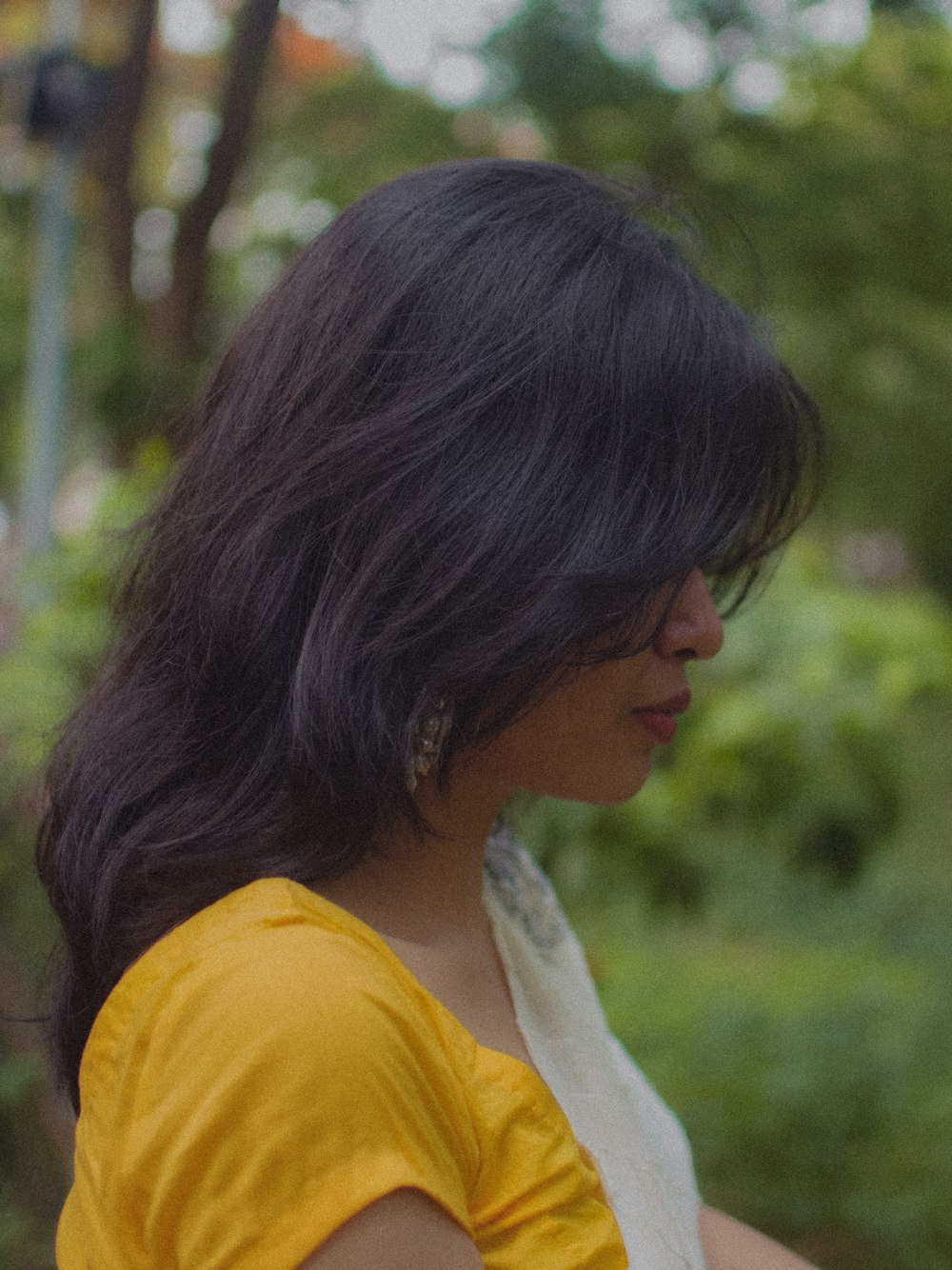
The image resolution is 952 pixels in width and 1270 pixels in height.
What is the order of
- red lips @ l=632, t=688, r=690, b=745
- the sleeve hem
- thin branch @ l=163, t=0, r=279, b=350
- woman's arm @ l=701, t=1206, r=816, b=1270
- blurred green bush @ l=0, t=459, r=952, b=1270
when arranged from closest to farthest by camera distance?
the sleeve hem
red lips @ l=632, t=688, r=690, b=745
woman's arm @ l=701, t=1206, r=816, b=1270
blurred green bush @ l=0, t=459, r=952, b=1270
thin branch @ l=163, t=0, r=279, b=350

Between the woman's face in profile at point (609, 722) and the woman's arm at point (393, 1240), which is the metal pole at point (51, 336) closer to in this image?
the woman's face in profile at point (609, 722)

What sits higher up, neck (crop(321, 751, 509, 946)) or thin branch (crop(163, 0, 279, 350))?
thin branch (crop(163, 0, 279, 350))

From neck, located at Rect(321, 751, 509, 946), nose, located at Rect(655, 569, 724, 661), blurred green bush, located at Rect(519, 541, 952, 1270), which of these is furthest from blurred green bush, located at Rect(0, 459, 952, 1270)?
nose, located at Rect(655, 569, 724, 661)

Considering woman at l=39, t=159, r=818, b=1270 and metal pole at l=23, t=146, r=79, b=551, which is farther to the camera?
metal pole at l=23, t=146, r=79, b=551

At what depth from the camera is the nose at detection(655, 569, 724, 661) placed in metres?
1.25

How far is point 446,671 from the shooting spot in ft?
3.74

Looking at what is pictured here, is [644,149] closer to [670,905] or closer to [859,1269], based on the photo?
[670,905]

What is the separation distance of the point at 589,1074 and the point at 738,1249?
0.32 metres

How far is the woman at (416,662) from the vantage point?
1.04 m

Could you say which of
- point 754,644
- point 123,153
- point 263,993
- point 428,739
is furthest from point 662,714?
point 123,153

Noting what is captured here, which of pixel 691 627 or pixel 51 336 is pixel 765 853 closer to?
pixel 51 336

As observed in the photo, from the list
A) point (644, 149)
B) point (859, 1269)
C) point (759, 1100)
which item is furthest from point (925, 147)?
point (859, 1269)

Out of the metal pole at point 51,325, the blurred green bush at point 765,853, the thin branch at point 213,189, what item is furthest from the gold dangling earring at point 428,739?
Result: the thin branch at point 213,189

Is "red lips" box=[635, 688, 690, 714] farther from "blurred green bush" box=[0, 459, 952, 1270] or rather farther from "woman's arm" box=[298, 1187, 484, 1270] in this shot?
"blurred green bush" box=[0, 459, 952, 1270]
